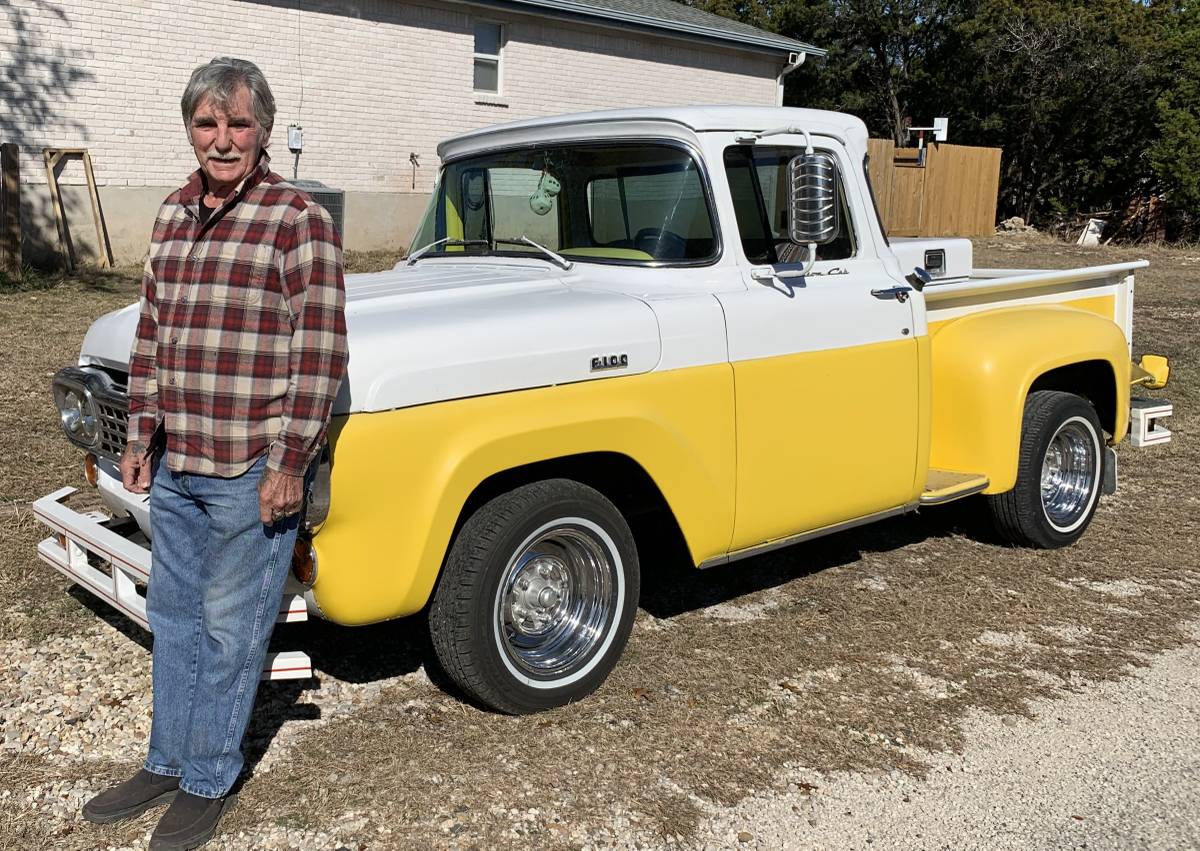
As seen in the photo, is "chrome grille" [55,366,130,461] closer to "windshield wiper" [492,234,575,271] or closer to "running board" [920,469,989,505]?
"windshield wiper" [492,234,575,271]

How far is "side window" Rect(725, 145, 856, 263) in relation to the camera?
4547 mm

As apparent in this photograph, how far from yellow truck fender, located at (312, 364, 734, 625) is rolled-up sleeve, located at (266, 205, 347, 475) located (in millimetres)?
300

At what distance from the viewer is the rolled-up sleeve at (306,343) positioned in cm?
299

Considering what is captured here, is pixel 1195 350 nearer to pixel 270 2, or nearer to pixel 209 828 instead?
pixel 209 828

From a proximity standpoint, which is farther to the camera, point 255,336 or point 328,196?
point 328,196

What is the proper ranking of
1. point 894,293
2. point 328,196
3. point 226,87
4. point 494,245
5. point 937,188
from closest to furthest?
1. point 226,87
2. point 894,293
3. point 494,245
4. point 328,196
5. point 937,188

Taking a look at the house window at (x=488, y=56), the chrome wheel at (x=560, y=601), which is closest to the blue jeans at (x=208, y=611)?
the chrome wheel at (x=560, y=601)

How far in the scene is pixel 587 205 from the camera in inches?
185

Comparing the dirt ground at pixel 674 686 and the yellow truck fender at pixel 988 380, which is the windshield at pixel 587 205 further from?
the dirt ground at pixel 674 686

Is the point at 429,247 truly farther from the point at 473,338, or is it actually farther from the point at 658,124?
the point at 473,338

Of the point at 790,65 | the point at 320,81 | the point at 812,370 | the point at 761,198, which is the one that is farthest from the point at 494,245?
the point at 790,65

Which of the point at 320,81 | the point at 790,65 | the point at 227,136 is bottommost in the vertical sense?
the point at 227,136

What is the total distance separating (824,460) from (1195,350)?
27.4 feet

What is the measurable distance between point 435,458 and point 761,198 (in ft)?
6.25
